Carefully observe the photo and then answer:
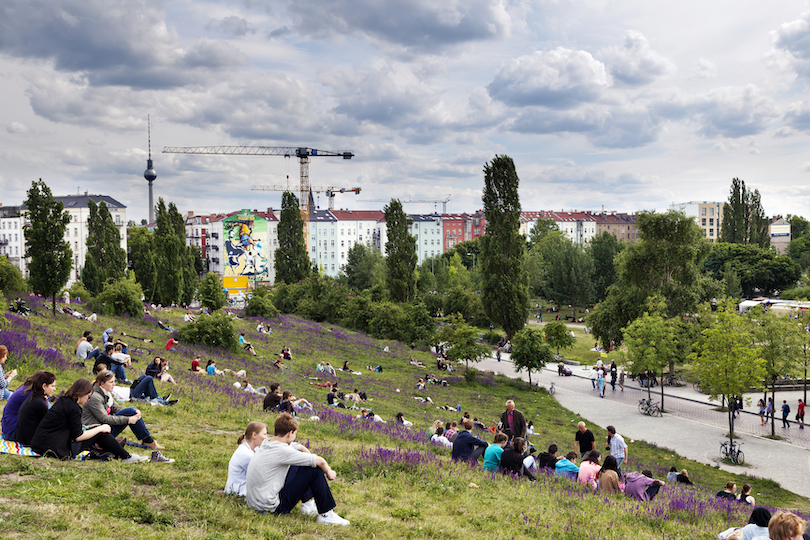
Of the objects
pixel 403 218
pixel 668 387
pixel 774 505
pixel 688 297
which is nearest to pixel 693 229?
pixel 688 297

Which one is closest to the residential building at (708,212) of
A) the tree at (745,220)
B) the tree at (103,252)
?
the tree at (745,220)

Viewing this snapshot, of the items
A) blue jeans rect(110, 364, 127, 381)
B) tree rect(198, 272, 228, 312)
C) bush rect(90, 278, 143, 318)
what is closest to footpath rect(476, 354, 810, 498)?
blue jeans rect(110, 364, 127, 381)

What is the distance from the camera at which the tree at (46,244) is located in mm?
25625

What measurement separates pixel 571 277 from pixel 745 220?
36.9 m

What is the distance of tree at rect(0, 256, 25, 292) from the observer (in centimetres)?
3172

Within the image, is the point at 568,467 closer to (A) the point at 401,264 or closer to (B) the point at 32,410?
(B) the point at 32,410

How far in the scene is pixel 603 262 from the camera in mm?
84875

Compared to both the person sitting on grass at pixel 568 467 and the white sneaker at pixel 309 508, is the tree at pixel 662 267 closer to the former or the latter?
the person sitting on grass at pixel 568 467

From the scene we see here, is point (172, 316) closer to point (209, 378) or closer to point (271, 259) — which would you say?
point (209, 378)

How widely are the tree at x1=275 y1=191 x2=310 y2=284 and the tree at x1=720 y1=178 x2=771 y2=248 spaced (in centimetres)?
6924

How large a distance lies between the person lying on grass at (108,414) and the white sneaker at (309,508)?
3.72 meters

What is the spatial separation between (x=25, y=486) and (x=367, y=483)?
466cm

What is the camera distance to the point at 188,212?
158 m

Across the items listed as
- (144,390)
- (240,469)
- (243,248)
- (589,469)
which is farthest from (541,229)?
(240,469)
